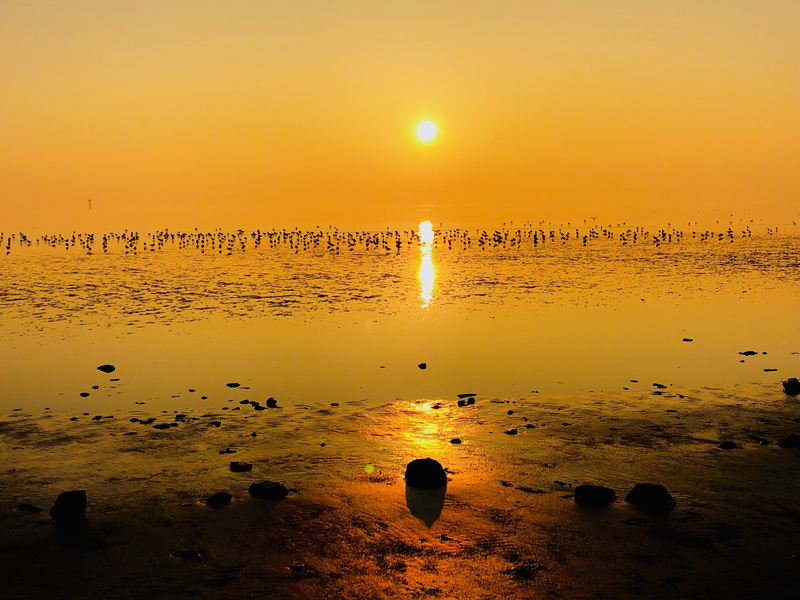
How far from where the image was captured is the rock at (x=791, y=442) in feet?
50.6

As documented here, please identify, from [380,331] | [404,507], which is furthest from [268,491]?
[380,331]

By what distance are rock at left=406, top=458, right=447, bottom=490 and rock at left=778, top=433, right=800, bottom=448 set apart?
7896mm

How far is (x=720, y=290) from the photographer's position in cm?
4422

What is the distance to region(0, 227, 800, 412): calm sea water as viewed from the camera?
22.3 m

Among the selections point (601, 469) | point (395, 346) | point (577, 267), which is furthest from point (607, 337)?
point (577, 267)

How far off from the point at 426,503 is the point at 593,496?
2985mm

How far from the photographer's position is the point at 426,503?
12.6 meters

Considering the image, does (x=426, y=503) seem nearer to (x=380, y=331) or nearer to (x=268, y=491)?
(x=268, y=491)

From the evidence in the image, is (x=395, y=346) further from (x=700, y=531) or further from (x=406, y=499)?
(x=700, y=531)

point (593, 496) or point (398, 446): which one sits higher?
point (593, 496)

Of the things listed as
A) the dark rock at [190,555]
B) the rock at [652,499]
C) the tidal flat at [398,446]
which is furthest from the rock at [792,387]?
the dark rock at [190,555]

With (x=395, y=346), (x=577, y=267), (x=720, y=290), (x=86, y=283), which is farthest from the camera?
(x=577, y=267)

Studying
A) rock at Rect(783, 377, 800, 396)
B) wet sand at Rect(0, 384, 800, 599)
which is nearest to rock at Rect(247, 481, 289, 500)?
wet sand at Rect(0, 384, 800, 599)

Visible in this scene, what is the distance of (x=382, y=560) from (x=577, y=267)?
5432 centimetres
